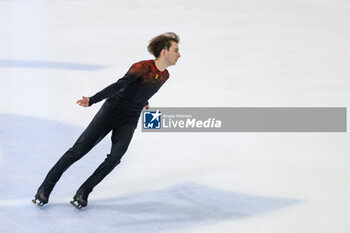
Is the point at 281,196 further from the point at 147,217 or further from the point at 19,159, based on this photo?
the point at 19,159

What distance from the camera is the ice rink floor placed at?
594cm

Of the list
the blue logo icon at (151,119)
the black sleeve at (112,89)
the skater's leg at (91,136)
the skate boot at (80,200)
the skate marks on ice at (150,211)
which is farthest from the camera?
the blue logo icon at (151,119)

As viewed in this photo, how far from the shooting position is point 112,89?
18.0ft

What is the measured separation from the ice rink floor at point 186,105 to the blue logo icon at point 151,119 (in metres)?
0.16

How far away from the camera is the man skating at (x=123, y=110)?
567 cm

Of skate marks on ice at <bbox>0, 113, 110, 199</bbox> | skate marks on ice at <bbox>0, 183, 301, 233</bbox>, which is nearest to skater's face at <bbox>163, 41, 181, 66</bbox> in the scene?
skate marks on ice at <bbox>0, 183, 301, 233</bbox>

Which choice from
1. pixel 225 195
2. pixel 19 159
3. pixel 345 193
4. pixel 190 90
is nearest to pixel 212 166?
pixel 225 195

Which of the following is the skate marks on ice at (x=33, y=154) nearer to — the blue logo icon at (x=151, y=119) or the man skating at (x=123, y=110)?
the man skating at (x=123, y=110)

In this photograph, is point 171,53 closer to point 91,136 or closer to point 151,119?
point 91,136

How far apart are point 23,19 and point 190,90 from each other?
4.73 m

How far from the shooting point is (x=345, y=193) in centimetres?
641

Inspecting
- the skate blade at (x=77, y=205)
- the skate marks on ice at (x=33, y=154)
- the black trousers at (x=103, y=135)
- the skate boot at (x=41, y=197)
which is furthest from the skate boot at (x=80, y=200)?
the skate marks on ice at (x=33, y=154)

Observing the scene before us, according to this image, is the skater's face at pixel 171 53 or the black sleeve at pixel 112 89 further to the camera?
the skater's face at pixel 171 53

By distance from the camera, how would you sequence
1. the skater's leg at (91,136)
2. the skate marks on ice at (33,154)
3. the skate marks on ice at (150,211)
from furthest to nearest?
the skate marks on ice at (33,154) < the skater's leg at (91,136) < the skate marks on ice at (150,211)
